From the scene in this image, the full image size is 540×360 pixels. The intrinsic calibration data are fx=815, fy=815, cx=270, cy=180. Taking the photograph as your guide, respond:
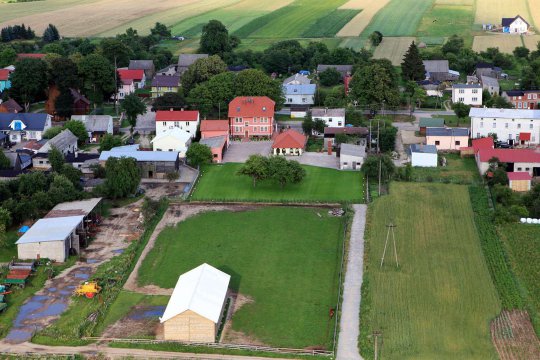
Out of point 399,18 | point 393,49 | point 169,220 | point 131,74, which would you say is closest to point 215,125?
point 169,220

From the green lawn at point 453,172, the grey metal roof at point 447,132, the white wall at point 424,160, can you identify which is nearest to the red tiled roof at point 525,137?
the grey metal roof at point 447,132

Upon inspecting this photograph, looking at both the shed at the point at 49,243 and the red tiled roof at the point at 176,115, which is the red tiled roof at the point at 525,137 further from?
the shed at the point at 49,243

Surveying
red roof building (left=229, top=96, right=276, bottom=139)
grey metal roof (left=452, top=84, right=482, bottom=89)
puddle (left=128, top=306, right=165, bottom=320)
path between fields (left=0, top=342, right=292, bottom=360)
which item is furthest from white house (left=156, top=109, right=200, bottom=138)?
path between fields (left=0, top=342, right=292, bottom=360)

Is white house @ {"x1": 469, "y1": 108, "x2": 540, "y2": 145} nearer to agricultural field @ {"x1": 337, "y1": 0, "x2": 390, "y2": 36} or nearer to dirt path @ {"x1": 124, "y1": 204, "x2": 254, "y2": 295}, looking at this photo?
dirt path @ {"x1": 124, "y1": 204, "x2": 254, "y2": 295}

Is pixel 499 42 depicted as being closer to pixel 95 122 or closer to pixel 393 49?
pixel 393 49

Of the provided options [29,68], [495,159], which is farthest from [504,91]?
[29,68]
